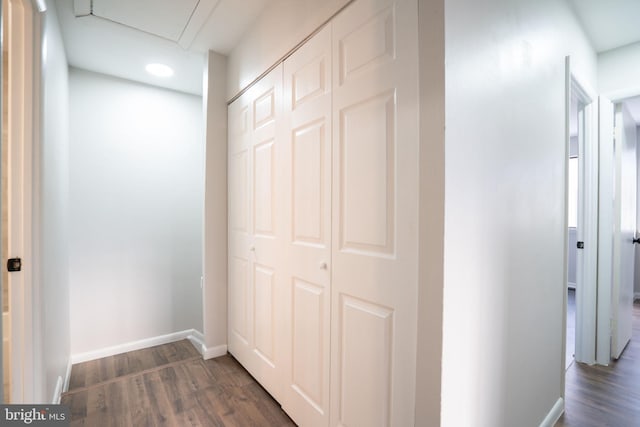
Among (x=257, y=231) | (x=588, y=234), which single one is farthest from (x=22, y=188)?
(x=588, y=234)

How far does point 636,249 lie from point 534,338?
4.45 metres

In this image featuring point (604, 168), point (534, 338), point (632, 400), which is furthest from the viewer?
point (604, 168)

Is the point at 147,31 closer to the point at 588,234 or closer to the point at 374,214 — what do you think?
the point at 374,214

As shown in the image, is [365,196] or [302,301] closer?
[365,196]

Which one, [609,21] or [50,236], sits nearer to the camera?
[50,236]

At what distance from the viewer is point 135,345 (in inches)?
109

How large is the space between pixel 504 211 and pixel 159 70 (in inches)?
114

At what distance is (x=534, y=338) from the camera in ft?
4.82

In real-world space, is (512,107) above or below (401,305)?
above

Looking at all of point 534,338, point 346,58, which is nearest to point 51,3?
point 346,58

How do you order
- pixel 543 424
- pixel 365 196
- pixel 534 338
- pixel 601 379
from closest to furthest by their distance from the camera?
1. pixel 365 196
2. pixel 534 338
3. pixel 543 424
4. pixel 601 379

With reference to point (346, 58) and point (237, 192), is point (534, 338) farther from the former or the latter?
point (237, 192)

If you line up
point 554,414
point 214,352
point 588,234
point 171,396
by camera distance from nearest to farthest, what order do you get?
point 554,414 < point 171,396 < point 588,234 < point 214,352

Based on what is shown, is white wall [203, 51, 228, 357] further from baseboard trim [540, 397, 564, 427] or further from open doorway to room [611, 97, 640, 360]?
open doorway to room [611, 97, 640, 360]
